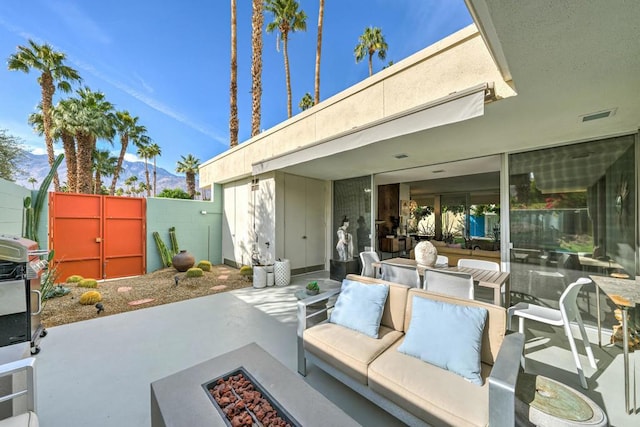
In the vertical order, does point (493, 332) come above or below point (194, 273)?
above

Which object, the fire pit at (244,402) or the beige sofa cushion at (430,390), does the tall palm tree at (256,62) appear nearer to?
the fire pit at (244,402)

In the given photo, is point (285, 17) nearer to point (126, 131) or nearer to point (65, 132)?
point (65, 132)

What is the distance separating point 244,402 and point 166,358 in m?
2.19

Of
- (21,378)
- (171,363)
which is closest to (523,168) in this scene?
(171,363)

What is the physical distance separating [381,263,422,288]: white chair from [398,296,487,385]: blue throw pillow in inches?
58.0

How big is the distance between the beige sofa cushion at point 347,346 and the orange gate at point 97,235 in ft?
24.1

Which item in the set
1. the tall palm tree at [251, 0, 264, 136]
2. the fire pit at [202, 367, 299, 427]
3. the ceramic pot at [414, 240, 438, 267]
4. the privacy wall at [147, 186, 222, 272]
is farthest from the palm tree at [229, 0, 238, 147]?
the fire pit at [202, 367, 299, 427]

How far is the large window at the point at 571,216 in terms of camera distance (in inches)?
143

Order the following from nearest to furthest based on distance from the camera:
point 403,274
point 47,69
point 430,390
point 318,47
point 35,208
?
point 430,390
point 403,274
point 35,208
point 47,69
point 318,47

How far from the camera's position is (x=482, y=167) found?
621 cm

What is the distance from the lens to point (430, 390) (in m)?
1.66

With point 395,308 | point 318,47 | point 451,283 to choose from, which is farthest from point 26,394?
point 318,47

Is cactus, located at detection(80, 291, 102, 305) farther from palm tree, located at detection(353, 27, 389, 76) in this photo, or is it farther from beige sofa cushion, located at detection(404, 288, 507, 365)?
palm tree, located at detection(353, 27, 389, 76)

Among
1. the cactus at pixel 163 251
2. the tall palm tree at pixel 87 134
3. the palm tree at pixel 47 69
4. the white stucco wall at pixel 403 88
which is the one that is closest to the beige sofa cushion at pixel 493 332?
the white stucco wall at pixel 403 88
